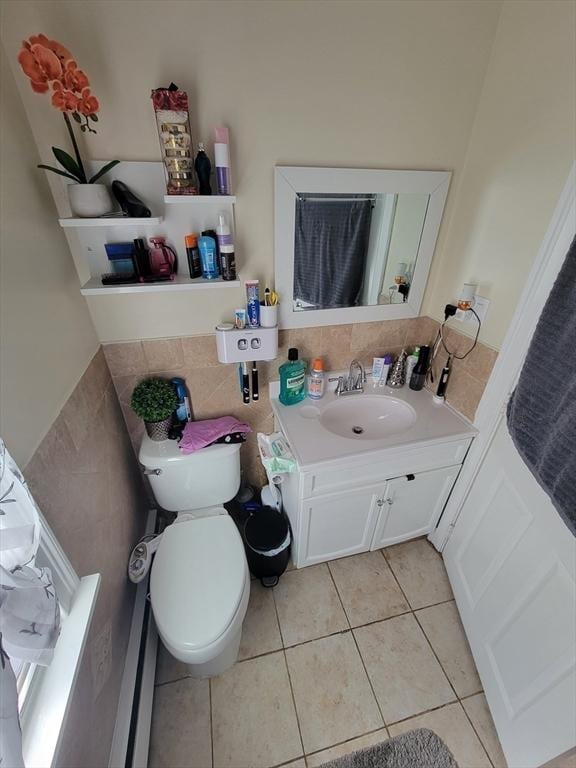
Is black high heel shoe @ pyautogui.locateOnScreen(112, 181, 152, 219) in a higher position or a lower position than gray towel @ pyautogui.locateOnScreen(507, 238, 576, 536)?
higher

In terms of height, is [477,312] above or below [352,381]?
above

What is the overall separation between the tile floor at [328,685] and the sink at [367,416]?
0.75 metres

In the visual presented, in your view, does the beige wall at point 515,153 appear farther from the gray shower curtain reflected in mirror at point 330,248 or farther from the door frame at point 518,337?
the gray shower curtain reflected in mirror at point 330,248

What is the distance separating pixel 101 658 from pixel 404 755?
1.07 m

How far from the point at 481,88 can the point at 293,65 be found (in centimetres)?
68

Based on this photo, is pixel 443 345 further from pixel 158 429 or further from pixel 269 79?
pixel 158 429

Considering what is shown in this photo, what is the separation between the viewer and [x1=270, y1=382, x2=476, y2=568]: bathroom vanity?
1.24 meters

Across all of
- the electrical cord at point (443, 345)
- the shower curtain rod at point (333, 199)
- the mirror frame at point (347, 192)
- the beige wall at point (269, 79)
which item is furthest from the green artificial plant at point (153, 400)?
the electrical cord at point (443, 345)

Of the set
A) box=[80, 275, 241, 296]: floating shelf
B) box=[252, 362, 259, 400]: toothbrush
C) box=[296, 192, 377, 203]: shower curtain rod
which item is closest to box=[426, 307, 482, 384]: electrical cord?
box=[296, 192, 377, 203]: shower curtain rod

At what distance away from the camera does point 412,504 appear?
150 cm

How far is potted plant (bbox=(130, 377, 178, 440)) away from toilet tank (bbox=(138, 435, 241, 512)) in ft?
0.38

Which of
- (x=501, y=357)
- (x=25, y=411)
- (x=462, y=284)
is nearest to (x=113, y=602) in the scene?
(x=25, y=411)

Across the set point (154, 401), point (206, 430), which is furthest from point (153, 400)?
point (206, 430)

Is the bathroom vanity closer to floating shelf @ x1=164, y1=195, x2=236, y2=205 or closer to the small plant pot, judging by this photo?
the small plant pot
